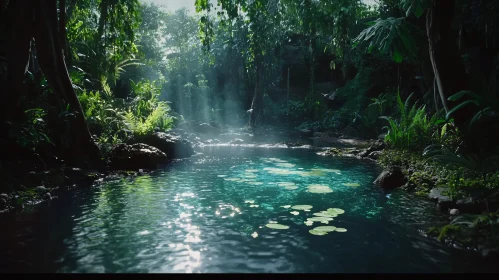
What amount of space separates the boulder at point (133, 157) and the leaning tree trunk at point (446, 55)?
8.41m

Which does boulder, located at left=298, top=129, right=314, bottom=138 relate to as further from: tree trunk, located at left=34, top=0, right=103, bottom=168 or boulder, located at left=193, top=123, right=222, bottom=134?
tree trunk, located at left=34, top=0, right=103, bottom=168

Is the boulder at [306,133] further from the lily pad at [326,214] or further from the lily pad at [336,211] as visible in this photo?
the lily pad at [326,214]

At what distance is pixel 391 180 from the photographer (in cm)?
787

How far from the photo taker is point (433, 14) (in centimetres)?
784

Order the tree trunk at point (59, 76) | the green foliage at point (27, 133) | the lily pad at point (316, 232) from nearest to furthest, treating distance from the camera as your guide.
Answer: the lily pad at point (316, 232) → the green foliage at point (27, 133) → the tree trunk at point (59, 76)

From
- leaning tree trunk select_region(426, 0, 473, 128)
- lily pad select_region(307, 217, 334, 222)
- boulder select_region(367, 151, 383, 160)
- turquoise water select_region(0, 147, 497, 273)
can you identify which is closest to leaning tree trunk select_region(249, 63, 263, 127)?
boulder select_region(367, 151, 383, 160)

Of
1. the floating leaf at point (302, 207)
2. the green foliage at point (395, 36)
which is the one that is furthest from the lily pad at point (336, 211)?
the green foliage at point (395, 36)

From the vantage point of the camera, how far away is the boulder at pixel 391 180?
7812 millimetres

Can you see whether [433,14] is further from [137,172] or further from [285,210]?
[137,172]

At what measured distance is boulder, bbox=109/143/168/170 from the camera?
10055 mm

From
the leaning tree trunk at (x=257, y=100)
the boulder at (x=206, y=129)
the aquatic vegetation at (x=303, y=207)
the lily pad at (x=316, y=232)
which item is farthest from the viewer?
the leaning tree trunk at (x=257, y=100)

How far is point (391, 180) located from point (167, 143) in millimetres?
8413

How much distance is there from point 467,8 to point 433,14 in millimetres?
5480

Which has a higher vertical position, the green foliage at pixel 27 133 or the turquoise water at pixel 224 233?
the green foliage at pixel 27 133
